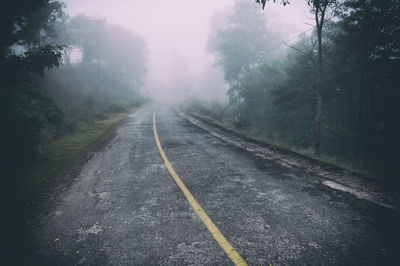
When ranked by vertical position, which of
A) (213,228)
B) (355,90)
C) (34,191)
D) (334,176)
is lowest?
(34,191)

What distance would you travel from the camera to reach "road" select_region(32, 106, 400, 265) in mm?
2482

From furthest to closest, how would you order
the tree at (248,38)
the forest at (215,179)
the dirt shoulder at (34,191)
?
the tree at (248,38) < the dirt shoulder at (34,191) < the forest at (215,179)

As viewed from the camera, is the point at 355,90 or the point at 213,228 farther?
the point at 355,90

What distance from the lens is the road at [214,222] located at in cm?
248

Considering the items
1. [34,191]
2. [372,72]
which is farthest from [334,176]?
[372,72]

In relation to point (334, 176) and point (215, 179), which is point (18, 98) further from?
point (334, 176)

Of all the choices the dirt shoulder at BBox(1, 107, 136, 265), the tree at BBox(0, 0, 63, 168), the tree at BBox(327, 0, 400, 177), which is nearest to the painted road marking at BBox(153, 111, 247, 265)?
the dirt shoulder at BBox(1, 107, 136, 265)

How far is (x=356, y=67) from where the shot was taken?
10047mm

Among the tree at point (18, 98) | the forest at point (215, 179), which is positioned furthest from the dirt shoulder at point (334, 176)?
the tree at point (18, 98)

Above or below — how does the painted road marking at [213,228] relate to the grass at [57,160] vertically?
above

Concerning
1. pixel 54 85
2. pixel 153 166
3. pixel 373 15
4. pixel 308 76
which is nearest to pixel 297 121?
Result: pixel 308 76

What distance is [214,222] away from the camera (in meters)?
3.14

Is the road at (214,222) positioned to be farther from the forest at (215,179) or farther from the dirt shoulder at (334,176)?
the dirt shoulder at (334,176)

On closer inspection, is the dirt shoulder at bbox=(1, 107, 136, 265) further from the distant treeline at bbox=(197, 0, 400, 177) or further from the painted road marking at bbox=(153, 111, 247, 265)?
the distant treeline at bbox=(197, 0, 400, 177)
